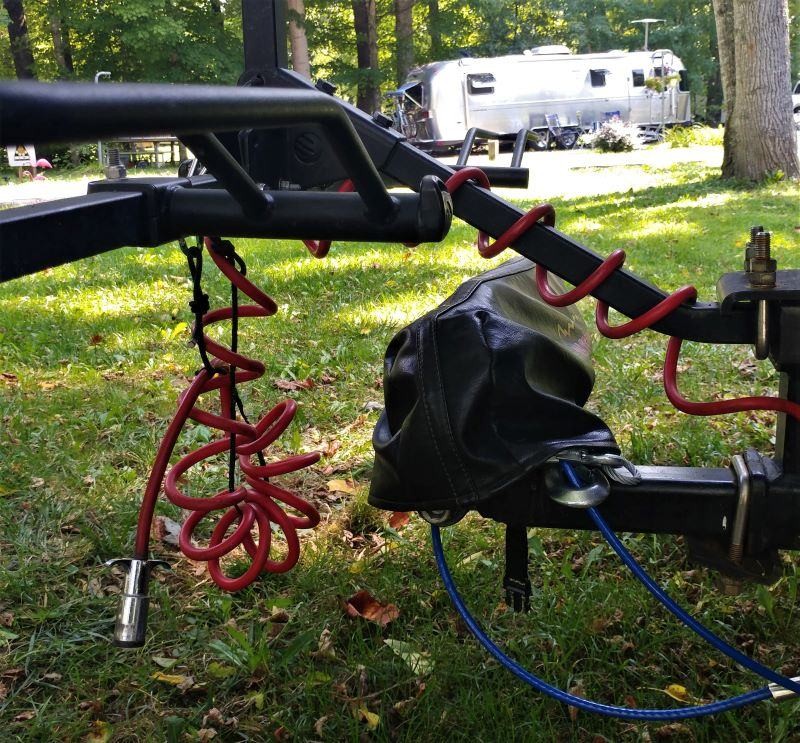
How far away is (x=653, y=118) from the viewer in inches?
1129

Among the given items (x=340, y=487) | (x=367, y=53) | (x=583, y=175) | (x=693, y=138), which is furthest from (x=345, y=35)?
(x=340, y=487)

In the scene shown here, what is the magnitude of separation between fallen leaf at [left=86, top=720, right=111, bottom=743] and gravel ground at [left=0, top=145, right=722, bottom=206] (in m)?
10.3

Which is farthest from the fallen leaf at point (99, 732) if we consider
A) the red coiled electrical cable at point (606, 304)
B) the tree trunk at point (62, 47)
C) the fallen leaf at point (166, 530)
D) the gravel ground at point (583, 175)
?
the tree trunk at point (62, 47)

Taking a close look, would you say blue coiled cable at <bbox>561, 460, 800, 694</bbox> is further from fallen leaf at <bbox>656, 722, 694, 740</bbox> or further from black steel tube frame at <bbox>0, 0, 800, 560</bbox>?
fallen leaf at <bbox>656, 722, 694, 740</bbox>

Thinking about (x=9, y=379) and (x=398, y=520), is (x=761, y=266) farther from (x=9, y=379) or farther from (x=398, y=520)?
(x=9, y=379)

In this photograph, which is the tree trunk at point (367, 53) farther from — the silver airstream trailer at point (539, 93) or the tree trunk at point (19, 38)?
the tree trunk at point (19, 38)

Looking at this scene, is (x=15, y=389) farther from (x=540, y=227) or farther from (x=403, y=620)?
(x=540, y=227)

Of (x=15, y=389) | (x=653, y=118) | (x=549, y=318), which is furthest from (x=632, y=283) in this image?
(x=653, y=118)

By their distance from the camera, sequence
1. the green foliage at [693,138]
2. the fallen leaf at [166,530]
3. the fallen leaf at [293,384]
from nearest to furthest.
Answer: the fallen leaf at [166,530] → the fallen leaf at [293,384] → the green foliage at [693,138]

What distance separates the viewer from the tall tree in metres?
9.73

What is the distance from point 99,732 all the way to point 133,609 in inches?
11.9

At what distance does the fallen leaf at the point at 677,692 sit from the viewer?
1759 mm

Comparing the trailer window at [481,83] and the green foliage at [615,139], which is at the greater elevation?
the trailer window at [481,83]

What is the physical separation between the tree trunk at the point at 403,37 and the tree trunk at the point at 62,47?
11.0 m
